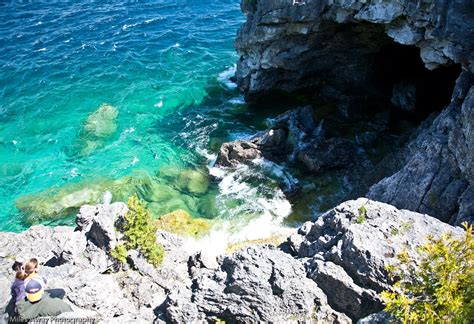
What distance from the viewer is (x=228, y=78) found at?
1816 inches

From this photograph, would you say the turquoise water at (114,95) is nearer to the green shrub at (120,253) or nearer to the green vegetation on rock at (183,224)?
the green vegetation on rock at (183,224)

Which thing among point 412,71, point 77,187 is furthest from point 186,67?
point 412,71

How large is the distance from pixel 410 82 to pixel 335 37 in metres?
7.73

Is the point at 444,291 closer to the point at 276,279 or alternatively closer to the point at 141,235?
the point at 276,279

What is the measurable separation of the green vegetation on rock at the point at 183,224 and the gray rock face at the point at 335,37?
16705mm

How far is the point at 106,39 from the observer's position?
5412 centimetres

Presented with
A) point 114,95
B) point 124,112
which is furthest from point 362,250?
point 114,95

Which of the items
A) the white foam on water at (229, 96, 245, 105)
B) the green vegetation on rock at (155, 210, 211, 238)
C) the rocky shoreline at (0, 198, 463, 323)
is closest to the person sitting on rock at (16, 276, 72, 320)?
the rocky shoreline at (0, 198, 463, 323)

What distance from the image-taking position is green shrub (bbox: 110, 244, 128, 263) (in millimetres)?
18016

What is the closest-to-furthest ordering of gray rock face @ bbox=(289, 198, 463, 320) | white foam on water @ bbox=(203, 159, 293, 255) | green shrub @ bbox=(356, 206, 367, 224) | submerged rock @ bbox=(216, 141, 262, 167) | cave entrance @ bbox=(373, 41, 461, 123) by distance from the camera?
gray rock face @ bbox=(289, 198, 463, 320)
green shrub @ bbox=(356, 206, 367, 224)
white foam on water @ bbox=(203, 159, 293, 255)
submerged rock @ bbox=(216, 141, 262, 167)
cave entrance @ bbox=(373, 41, 461, 123)

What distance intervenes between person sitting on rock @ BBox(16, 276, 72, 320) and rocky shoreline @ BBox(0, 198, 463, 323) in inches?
45.4

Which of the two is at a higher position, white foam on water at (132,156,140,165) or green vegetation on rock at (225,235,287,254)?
white foam on water at (132,156,140,165)

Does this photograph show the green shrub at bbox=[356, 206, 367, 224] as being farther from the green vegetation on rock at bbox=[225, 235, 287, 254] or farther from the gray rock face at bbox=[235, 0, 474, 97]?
the gray rock face at bbox=[235, 0, 474, 97]

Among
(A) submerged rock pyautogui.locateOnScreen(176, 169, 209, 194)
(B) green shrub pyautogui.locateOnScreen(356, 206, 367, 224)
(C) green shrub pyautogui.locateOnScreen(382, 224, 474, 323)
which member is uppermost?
(C) green shrub pyautogui.locateOnScreen(382, 224, 474, 323)
